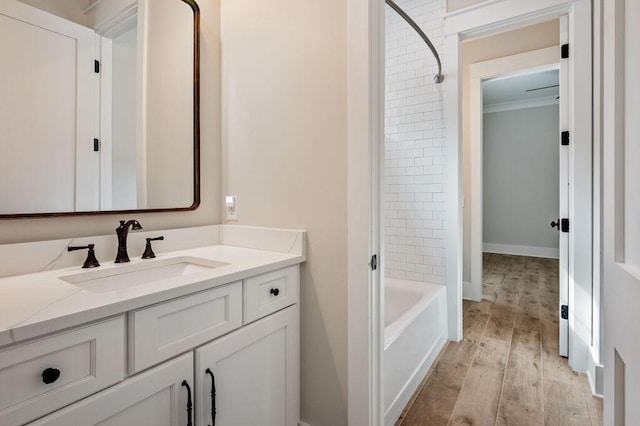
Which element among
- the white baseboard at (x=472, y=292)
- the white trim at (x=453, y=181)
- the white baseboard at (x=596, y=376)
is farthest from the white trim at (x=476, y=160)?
the white baseboard at (x=596, y=376)

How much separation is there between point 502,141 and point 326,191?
602cm

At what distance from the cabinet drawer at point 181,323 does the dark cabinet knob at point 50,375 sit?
162mm

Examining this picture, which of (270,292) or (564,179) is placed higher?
(564,179)

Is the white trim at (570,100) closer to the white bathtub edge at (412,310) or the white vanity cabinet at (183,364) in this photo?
the white bathtub edge at (412,310)

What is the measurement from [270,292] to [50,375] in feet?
2.30

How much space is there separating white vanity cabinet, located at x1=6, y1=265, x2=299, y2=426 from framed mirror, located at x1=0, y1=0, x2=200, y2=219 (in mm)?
686

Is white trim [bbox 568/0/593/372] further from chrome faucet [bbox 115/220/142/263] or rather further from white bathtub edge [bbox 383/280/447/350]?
chrome faucet [bbox 115/220/142/263]

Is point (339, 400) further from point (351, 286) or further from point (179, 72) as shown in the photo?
point (179, 72)

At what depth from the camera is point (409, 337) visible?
184 centimetres

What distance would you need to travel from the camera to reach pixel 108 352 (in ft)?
2.73

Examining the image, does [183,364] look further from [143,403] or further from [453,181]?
[453,181]

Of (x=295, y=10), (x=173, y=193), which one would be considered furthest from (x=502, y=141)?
(x=173, y=193)

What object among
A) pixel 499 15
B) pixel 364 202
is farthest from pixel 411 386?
pixel 499 15

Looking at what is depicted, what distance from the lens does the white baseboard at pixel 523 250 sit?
5.81 meters
